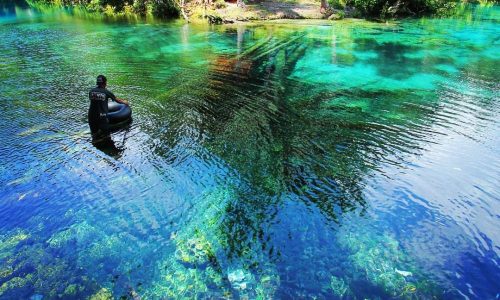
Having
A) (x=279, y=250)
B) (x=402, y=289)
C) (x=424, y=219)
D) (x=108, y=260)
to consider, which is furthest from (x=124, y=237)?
(x=424, y=219)

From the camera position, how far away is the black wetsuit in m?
11.8

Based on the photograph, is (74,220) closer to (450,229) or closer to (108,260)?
(108,260)

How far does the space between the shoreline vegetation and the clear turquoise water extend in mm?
19763

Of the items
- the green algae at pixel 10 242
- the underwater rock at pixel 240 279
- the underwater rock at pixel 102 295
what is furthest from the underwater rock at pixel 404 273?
the green algae at pixel 10 242

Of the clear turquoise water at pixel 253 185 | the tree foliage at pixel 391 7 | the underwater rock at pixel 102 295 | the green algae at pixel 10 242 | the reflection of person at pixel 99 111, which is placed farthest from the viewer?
the tree foliage at pixel 391 7

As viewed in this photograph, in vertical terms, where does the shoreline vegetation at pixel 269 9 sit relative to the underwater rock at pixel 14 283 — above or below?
above

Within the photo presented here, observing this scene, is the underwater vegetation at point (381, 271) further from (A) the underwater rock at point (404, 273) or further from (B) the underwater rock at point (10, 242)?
(B) the underwater rock at point (10, 242)

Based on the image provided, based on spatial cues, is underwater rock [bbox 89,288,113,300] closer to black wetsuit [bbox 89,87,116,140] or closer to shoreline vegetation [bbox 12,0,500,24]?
black wetsuit [bbox 89,87,116,140]

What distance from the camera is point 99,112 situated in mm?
12023

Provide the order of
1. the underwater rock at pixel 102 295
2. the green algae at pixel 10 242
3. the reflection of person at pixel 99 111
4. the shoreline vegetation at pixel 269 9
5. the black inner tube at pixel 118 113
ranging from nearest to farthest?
the underwater rock at pixel 102 295
the green algae at pixel 10 242
the reflection of person at pixel 99 111
the black inner tube at pixel 118 113
the shoreline vegetation at pixel 269 9

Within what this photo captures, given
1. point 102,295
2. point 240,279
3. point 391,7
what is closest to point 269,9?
point 391,7

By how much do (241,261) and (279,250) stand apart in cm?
86

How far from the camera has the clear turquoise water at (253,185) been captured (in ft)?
23.6

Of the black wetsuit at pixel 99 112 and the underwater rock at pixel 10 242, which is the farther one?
the black wetsuit at pixel 99 112
